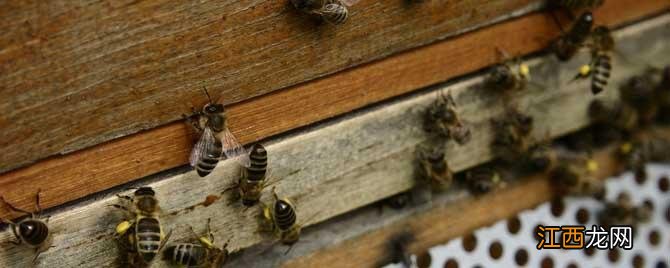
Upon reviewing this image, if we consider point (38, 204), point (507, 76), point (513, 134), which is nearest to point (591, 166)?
point (513, 134)

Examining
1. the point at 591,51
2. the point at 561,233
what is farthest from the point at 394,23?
the point at 561,233

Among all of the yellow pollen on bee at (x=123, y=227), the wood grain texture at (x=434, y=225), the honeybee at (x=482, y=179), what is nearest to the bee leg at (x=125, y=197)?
the yellow pollen on bee at (x=123, y=227)

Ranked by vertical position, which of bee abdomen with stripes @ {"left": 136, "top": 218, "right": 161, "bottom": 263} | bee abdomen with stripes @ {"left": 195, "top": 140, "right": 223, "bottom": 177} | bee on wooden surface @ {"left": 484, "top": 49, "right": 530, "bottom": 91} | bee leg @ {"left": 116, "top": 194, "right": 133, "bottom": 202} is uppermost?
bee on wooden surface @ {"left": 484, "top": 49, "right": 530, "bottom": 91}

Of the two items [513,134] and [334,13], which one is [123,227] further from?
[513,134]

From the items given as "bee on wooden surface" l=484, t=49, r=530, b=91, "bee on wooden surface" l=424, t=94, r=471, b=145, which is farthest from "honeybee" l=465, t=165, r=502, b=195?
"bee on wooden surface" l=484, t=49, r=530, b=91

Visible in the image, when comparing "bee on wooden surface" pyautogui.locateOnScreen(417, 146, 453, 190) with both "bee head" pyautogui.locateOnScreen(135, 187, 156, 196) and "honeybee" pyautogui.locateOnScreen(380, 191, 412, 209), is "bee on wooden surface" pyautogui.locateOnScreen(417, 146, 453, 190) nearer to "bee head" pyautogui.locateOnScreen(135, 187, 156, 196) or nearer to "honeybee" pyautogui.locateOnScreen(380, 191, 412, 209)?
"honeybee" pyautogui.locateOnScreen(380, 191, 412, 209)

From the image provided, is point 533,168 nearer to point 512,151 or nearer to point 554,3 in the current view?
point 512,151
